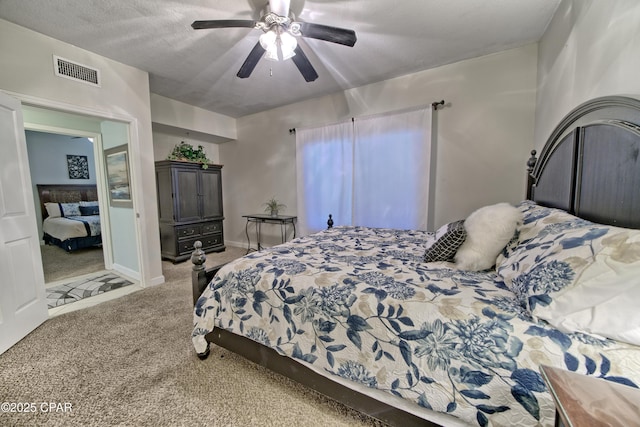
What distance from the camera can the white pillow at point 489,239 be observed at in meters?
1.42

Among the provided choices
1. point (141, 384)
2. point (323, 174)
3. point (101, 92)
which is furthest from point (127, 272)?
point (323, 174)

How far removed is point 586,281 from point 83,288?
4.51 m

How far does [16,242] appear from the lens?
1993 millimetres

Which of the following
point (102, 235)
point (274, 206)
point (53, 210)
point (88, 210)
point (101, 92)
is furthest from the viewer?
point (88, 210)

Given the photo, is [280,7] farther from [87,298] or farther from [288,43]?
[87,298]

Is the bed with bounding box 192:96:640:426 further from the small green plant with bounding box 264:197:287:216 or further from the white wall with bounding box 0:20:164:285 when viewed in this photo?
the small green plant with bounding box 264:197:287:216

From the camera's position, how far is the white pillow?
4.65ft

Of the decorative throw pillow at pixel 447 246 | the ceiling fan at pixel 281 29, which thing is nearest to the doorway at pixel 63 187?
the ceiling fan at pixel 281 29

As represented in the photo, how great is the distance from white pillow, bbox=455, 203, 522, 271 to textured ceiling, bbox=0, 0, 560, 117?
5.54 ft

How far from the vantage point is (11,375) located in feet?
5.17

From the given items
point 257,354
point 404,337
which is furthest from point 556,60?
point 257,354

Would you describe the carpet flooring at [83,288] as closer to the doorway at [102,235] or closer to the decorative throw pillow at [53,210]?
the doorway at [102,235]

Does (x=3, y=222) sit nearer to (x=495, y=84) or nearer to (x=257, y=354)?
(x=257, y=354)

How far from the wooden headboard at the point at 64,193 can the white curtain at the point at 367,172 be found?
5705 mm
